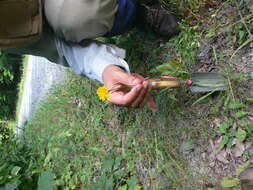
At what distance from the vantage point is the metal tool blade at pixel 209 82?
168cm

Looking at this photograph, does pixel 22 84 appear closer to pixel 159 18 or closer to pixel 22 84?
pixel 22 84

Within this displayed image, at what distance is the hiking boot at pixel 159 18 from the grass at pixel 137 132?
66 mm

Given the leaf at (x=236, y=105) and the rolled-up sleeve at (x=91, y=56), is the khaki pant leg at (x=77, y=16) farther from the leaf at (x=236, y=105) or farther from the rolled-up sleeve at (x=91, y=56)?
the leaf at (x=236, y=105)

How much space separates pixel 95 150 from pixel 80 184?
1.15 ft

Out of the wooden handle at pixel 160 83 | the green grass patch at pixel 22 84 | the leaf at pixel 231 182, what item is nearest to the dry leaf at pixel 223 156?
the leaf at pixel 231 182

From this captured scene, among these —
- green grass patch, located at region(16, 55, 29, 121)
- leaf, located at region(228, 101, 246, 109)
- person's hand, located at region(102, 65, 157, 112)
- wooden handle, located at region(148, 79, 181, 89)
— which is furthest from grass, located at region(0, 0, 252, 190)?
green grass patch, located at region(16, 55, 29, 121)

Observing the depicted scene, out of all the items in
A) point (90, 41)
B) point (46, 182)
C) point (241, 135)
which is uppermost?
point (90, 41)

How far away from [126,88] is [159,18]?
0.79 m

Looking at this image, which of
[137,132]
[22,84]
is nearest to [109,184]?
[137,132]

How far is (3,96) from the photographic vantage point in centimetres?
501

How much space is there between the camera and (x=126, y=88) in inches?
54.2

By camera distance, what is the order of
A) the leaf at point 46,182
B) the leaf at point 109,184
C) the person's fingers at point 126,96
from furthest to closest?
the leaf at point 46,182 < the leaf at point 109,184 < the person's fingers at point 126,96

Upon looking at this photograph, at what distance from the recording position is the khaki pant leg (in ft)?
5.04

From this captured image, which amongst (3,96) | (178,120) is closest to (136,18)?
(178,120)
